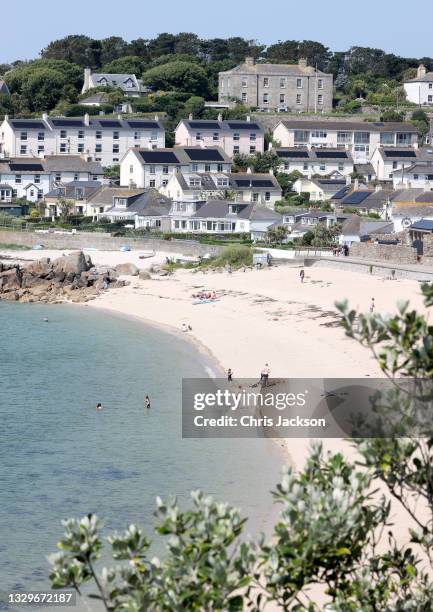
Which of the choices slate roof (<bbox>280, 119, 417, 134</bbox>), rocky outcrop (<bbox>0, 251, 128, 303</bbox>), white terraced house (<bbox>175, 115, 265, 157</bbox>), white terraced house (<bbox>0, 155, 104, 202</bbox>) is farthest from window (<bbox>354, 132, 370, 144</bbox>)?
rocky outcrop (<bbox>0, 251, 128, 303</bbox>)

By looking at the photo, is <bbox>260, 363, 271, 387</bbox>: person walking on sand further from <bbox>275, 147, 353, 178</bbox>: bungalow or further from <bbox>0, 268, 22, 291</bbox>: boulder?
<bbox>275, 147, 353, 178</bbox>: bungalow

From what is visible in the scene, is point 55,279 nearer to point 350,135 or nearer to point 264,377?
point 264,377

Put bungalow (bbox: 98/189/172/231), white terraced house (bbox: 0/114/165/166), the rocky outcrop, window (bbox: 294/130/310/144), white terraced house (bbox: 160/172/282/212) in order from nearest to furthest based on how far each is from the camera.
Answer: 1. the rocky outcrop
2. bungalow (bbox: 98/189/172/231)
3. white terraced house (bbox: 160/172/282/212)
4. white terraced house (bbox: 0/114/165/166)
5. window (bbox: 294/130/310/144)

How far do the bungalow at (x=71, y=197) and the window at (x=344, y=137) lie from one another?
1905 cm

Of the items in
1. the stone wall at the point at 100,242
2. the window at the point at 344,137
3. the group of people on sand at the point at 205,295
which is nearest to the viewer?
the group of people on sand at the point at 205,295

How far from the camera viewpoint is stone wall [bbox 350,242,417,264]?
163 ft

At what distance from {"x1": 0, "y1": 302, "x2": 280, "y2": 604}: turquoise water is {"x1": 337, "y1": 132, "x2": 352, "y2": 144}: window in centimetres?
4844

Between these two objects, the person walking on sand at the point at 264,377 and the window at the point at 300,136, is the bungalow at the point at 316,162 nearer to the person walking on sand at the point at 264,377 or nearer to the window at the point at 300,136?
the window at the point at 300,136

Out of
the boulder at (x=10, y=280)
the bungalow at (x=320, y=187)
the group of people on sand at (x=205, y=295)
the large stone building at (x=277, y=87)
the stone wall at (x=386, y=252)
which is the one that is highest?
the large stone building at (x=277, y=87)

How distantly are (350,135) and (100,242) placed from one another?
2830cm

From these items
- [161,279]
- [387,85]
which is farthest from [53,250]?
[387,85]

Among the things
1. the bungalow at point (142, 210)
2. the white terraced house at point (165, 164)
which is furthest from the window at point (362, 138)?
the bungalow at point (142, 210)

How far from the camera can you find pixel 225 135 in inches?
3332

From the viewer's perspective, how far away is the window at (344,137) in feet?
283
